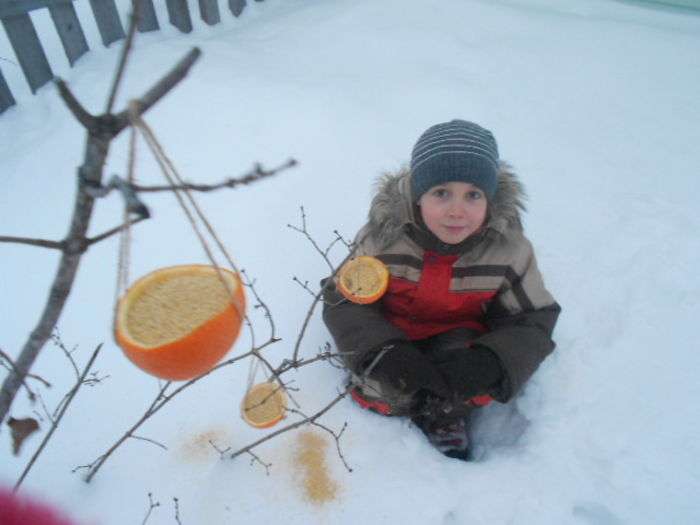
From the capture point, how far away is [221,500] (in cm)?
155

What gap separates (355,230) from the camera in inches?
95.0

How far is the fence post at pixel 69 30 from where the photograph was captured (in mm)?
3145

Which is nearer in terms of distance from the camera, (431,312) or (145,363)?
(145,363)

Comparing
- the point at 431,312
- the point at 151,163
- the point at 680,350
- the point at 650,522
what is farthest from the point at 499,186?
the point at 151,163

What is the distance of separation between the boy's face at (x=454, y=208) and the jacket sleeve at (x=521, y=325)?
0.30m

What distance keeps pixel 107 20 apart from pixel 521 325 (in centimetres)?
353

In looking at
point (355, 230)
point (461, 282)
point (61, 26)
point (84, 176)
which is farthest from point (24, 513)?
point (61, 26)

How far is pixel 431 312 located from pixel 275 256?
771 mm

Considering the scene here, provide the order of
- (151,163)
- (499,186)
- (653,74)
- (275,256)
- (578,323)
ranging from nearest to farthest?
(499,186) → (578,323) → (275,256) → (151,163) → (653,74)

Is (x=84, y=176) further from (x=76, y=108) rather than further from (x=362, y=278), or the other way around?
(x=362, y=278)

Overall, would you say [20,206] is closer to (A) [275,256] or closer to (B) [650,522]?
(A) [275,256]

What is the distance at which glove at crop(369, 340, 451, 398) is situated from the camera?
1.68 metres

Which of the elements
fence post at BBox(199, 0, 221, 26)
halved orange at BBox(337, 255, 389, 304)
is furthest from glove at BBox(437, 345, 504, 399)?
fence post at BBox(199, 0, 221, 26)

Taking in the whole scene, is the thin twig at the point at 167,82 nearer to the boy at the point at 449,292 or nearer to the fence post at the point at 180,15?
the boy at the point at 449,292
